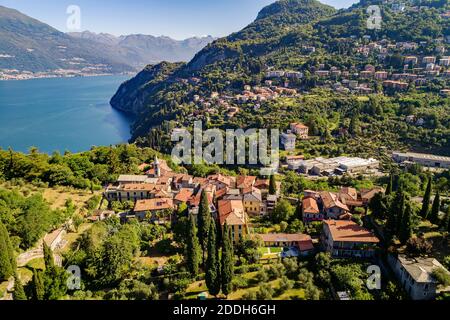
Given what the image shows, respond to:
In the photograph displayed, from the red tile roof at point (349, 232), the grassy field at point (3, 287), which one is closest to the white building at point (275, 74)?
the red tile roof at point (349, 232)

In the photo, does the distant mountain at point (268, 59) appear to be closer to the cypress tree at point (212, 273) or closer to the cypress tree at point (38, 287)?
the cypress tree at point (212, 273)

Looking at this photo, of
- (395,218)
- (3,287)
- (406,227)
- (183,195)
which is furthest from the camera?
(183,195)

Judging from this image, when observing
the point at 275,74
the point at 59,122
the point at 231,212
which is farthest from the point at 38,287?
the point at 59,122

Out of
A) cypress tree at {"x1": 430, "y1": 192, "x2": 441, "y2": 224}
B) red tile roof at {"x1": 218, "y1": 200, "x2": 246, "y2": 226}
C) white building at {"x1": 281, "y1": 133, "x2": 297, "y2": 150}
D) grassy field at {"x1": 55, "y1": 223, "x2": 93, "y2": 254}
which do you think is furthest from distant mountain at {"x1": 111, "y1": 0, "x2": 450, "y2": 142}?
cypress tree at {"x1": 430, "y1": 192, "x2": 441, "y2": 224}

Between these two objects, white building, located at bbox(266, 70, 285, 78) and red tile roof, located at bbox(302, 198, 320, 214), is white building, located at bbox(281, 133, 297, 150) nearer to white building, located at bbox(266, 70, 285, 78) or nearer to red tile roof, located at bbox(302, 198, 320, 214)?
red tile roof, located at bbox(302, 198, 320, 214)

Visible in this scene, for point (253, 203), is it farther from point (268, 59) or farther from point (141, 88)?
point (141, 88)
